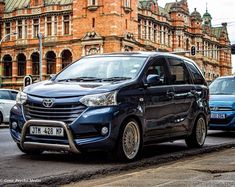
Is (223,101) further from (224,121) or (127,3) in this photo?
(127,3)

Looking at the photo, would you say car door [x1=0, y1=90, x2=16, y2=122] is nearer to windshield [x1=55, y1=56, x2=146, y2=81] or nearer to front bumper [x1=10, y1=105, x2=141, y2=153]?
windshield [x1=55, y1=56, x2=146, y2=81]

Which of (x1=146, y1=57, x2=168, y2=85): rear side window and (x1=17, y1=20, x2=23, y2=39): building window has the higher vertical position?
(x1=17, y1=20, x2=23, y2=39): building window

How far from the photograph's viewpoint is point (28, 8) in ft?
240

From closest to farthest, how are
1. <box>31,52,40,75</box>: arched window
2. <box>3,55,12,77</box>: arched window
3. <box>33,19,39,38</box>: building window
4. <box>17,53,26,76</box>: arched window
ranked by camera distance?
1. <box>33,19,39,38</box>: building window
2. <box>31,52,40,75</box>: arched window
3. <box>17,53,26,76</box>: arched window
4. <box>3,55,12,77</box>: arched window

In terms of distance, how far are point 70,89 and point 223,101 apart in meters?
7.20

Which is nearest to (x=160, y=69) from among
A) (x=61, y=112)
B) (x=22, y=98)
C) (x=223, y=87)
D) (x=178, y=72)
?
(x=178, y=72)

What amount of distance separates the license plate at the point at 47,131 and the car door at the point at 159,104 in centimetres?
153

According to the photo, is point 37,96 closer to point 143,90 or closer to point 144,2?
point 143,90

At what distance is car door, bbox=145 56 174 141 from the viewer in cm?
869

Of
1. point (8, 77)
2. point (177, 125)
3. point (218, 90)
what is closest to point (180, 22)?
point (8, 77)

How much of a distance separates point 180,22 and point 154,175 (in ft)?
275

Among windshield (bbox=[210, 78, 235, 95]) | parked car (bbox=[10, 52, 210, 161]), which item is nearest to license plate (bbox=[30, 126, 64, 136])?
parked car (bbox=[10, 52, 210, 161])

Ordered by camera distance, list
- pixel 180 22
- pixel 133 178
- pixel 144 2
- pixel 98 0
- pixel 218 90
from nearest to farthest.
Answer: pixel 133 178 < pixel 218 90 < pixel 98 0 < pixel 144 2 < pixel 180 22

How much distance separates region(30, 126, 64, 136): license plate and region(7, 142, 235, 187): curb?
2.89ft
